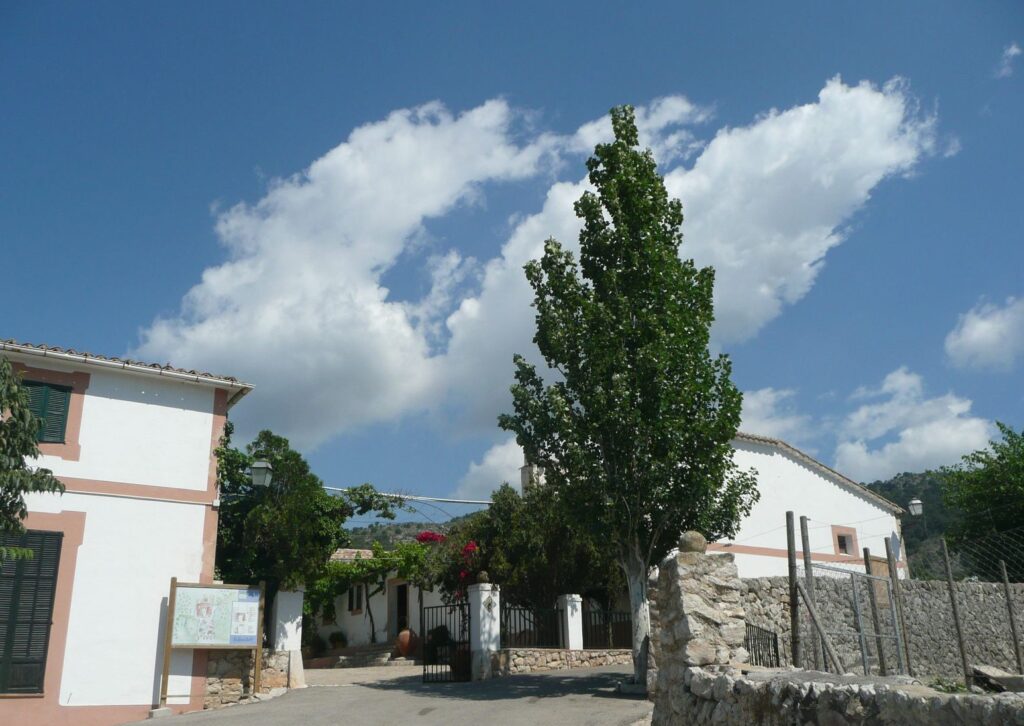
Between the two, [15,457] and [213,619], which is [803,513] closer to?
[213,619]

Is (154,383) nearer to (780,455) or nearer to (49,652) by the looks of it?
(49,652)

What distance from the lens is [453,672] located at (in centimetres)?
1773

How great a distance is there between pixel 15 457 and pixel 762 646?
39.3 ft

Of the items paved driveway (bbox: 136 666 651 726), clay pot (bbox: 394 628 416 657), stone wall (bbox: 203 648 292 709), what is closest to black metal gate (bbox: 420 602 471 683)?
paved driveway (bbox: 136 666 651 726)

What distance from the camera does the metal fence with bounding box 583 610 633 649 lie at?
71.9 feet

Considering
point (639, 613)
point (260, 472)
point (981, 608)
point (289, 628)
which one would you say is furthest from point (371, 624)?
point (981, 608)

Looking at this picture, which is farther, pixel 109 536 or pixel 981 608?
pixel 981 608

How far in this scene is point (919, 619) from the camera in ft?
58.0

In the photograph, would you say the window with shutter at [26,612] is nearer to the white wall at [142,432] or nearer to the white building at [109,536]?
the white building at [109,536]

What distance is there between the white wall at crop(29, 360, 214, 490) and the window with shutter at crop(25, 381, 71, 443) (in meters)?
0.33

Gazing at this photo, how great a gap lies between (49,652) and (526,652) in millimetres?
9269

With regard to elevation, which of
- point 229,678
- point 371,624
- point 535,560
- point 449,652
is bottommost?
point 229,678

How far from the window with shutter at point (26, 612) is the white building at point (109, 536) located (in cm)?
2

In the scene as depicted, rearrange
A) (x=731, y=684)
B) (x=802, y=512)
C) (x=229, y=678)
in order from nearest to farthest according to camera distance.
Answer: (x=731, y=684) < (x=229, y=678) < (x=802, y=512)
